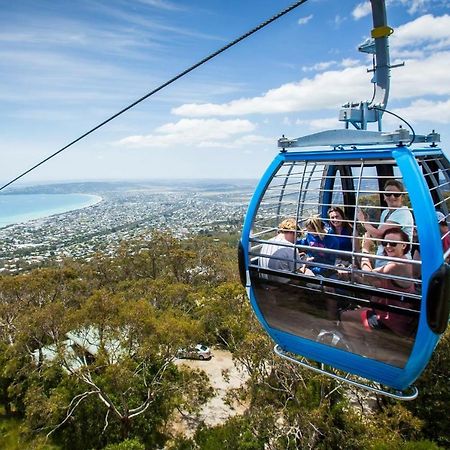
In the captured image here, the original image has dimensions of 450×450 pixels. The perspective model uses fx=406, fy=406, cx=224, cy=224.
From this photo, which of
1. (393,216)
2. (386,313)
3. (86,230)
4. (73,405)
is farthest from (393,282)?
(86,230)

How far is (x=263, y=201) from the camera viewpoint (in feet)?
10.5

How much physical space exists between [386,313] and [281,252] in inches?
33.6

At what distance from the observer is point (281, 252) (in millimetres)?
3094

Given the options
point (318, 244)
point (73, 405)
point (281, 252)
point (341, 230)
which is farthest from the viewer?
point (73, 405)

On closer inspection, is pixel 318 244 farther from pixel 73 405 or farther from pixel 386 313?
pixel 73 405

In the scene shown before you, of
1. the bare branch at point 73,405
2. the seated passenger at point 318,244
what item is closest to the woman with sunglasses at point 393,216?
the seated passenger at point 318,244

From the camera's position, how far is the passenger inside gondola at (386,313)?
250cm

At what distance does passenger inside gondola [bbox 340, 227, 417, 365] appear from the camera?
8.21ft

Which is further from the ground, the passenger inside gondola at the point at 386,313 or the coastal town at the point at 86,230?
the passenger inside gondola at the point at 386,313

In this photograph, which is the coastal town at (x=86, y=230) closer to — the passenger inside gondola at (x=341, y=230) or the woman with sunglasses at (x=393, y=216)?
the passenger inside gondola at (x=341, y=230)

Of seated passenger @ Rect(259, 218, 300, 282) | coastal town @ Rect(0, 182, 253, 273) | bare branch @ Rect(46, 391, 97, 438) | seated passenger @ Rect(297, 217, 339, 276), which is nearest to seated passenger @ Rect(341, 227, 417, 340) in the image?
seated passenger @ Rect(297, 217, 339, 276)

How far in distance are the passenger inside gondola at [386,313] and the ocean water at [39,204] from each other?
377ft

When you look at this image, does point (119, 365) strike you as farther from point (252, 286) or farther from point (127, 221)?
point (127, 221)

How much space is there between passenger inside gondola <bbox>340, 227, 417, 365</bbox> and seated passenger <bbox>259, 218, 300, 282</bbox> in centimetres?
52
